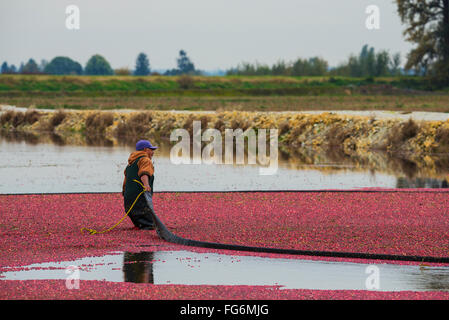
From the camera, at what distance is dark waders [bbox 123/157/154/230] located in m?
15.0

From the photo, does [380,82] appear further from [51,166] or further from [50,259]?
[50,259]

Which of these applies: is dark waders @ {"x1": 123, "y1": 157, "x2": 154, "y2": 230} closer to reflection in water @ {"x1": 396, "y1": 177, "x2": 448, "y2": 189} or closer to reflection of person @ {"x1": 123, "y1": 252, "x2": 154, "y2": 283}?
reflection of person @ {"x1": 123, "y1": 252, "x2": 154, "y2": 283}

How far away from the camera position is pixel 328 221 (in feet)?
51.4

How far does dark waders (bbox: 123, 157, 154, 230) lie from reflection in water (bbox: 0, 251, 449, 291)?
8.83ft

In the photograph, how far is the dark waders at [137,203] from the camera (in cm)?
1503

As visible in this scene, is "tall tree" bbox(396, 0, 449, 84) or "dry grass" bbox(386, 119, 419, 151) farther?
"tall tree" bbox(396, 0, 449, 84)

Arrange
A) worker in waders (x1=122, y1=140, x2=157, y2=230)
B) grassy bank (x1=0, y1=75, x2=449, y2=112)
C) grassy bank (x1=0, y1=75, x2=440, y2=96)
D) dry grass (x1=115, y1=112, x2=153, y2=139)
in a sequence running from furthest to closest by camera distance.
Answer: grassy bank (x1=0, y1=75, x2=440, y2=96) → grassy bank (x1=0, y1=75, x2=449, y2=112) → dry grass (x1=115, y1=112, x2=153, y2=139) → worker in waders (x1=122, y1=140, x2=157, y2=230)

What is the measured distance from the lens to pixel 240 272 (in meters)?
11.1

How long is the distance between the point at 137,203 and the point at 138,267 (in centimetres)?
389

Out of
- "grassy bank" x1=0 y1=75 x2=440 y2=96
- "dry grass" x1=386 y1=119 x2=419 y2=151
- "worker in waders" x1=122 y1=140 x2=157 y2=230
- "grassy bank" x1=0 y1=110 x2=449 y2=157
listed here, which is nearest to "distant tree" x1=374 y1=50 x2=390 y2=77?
"grassy bank" x1=0 y1=75 x2=440 y2=96

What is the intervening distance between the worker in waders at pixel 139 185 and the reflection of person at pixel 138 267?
252 centimetres

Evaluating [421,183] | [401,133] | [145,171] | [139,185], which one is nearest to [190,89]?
[401,133]

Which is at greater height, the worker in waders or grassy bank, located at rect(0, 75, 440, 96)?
grassy bank, located at rect(0, 75, 440, 96)
